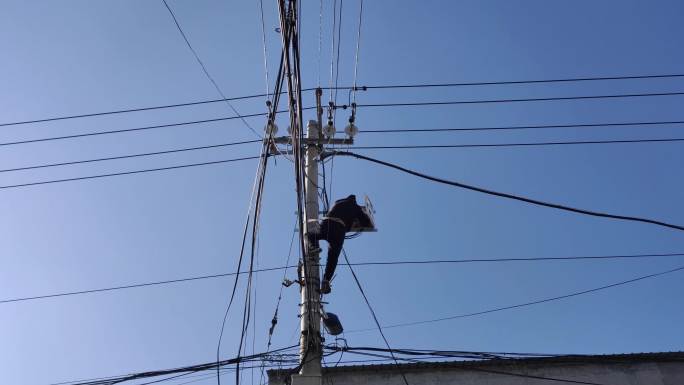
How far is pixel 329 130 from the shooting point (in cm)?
905

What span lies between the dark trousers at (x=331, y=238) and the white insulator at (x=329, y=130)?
1657 mm

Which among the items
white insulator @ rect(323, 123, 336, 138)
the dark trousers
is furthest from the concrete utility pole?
white insulator @ rect(323, 123, 336, 138)

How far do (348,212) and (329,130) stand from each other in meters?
1.64

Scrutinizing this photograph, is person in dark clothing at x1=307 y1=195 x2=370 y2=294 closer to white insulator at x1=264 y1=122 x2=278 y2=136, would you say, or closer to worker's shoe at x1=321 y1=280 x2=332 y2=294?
worker's shoe at x1=321 y1=280 x2=332 y2=294

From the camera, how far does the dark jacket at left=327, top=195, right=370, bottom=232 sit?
25.6ft

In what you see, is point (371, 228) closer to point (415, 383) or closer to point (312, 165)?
point (312, 165)

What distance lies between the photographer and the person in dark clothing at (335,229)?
24.9 feet

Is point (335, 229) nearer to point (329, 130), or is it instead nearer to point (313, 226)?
point (313, 226)

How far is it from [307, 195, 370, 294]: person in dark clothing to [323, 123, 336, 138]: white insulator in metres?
1.33

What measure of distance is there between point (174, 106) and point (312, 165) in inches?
117

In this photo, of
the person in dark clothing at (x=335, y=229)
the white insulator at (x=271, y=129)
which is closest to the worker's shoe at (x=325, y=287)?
the person in dark clothing at (x=335, y=229)

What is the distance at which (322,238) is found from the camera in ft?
25.2

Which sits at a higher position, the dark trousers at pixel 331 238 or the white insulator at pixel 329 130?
the white insulator at pixel 329 130

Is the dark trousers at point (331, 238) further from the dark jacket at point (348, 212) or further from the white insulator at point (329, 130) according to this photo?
the white insulator at point (329, 130)
